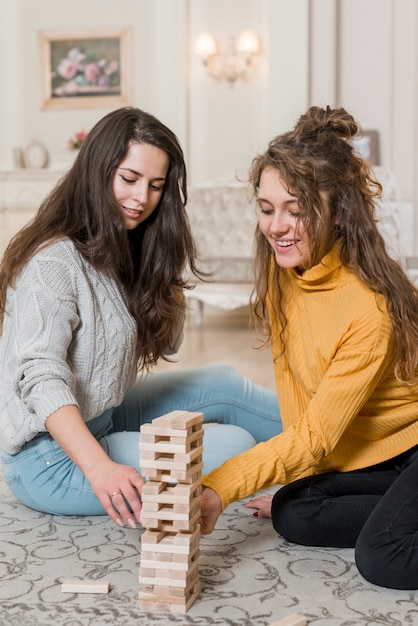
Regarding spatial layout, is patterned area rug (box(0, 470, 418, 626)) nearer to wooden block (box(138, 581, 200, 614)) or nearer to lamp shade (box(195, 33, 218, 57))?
wooden block (box(138, 581, 200, 614))

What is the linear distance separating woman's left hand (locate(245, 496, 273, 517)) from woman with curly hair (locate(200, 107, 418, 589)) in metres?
0.21

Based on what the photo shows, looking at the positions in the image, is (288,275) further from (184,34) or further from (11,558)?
(184,34)

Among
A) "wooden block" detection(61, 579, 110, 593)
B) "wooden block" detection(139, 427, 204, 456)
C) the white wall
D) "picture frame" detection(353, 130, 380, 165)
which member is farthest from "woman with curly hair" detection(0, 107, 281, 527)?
"picture frame" detection(353, 130, 380, 165)

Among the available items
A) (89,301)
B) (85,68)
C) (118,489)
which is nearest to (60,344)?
(89,301)

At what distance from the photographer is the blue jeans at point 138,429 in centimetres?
219

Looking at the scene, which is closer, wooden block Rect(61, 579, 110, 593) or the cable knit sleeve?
wooden block Rect(61, 579, 110, 593)

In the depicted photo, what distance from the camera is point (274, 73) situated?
23.0ft

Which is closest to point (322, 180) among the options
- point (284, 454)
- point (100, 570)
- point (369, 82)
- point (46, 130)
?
point (284, 454)

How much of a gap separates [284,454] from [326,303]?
0.40 metres

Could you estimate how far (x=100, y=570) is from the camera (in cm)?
188

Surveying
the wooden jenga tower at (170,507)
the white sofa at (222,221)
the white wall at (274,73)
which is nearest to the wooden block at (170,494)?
the wooden jenga tower at (170,507)

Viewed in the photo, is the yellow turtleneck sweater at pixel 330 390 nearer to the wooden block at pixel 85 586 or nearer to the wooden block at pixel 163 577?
the wooden block at pixel 163 577

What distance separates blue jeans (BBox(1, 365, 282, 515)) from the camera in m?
2.19

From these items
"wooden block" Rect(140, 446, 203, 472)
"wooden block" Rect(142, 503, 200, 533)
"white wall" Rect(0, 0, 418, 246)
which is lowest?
"wooden block" Rect(142, 503, 200, 533)
